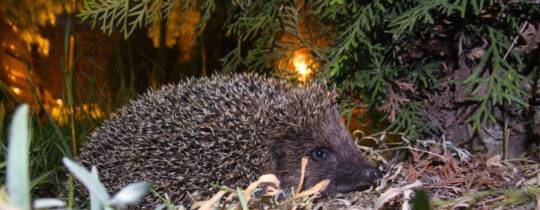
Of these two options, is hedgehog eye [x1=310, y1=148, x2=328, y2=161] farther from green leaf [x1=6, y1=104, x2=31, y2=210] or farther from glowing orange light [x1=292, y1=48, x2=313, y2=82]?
green leaf [x1=6, y1=104, x2=31, y2=210]

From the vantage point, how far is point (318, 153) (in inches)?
152

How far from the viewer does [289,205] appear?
115 inches

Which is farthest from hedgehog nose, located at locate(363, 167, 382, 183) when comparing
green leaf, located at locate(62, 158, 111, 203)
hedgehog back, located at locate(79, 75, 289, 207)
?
green leaf, located at locate(62, 158, 111, 203)

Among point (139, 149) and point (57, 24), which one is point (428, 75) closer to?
point (139, 149)

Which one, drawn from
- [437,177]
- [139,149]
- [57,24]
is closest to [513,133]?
[437,177]

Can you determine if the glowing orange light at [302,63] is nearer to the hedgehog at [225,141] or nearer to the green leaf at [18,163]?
the hedgehog at [225,141]

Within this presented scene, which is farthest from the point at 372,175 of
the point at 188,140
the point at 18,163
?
the point at 18,163

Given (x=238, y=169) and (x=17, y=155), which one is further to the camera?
(x=238, y=169)

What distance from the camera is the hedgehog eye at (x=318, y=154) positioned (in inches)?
152

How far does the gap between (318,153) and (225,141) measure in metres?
0.65

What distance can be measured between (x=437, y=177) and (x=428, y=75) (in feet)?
1.95

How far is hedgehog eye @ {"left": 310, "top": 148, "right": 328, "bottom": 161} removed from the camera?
385 cm

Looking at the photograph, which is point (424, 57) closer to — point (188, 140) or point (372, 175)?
point (372, 175)

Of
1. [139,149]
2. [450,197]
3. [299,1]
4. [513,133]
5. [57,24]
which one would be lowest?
[450,197]
